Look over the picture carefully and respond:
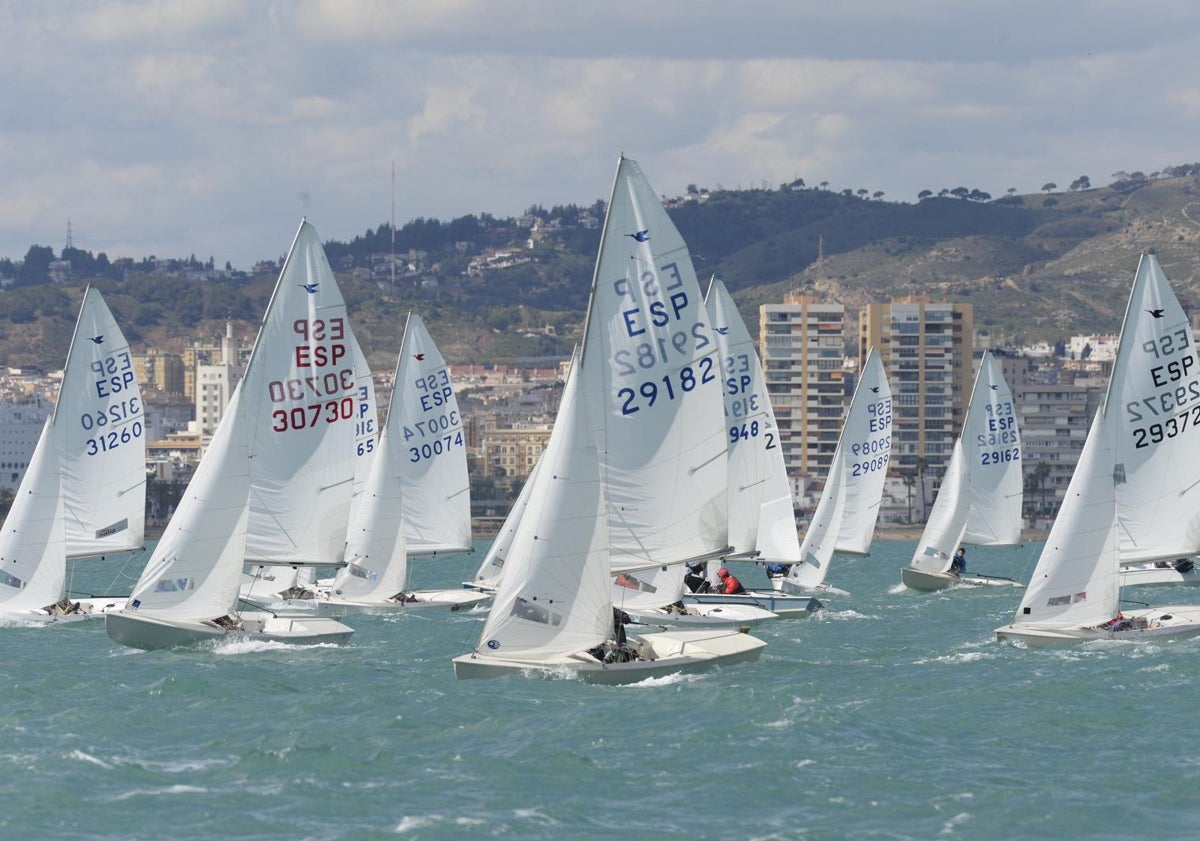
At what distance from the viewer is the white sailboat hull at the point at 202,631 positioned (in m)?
34.4

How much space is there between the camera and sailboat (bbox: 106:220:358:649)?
34719 mm

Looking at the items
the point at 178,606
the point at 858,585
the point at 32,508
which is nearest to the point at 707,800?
the point at 178,606

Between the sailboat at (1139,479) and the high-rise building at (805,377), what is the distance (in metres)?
125

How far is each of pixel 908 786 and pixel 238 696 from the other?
33.8 ft

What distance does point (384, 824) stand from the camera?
864 inches

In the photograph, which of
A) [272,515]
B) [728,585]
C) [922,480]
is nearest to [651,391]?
[272,515]

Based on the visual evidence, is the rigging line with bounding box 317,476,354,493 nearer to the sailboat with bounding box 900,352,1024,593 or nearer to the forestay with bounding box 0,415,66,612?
the forestay with bounding box 0,415,66,612

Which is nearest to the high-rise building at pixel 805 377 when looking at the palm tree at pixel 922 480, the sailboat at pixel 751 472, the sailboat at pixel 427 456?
the palm tree at pixel 922 480

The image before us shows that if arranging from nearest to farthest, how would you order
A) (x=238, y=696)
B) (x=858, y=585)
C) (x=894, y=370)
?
(x=238, y=696)
(x=858, y=585)
(x=894, y=370)

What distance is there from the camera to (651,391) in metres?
31.8

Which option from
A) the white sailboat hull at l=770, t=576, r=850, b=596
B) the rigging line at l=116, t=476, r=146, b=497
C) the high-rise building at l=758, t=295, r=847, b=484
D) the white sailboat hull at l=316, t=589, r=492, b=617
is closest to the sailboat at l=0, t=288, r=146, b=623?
the rigging line at l=116, t=476, r=146, b=497

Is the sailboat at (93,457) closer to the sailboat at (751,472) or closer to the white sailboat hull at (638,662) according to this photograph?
the sailboat at (751,472)

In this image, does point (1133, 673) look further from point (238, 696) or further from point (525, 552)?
point (238, 696)

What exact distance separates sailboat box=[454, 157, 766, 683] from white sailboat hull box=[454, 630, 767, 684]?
0.02 meters
